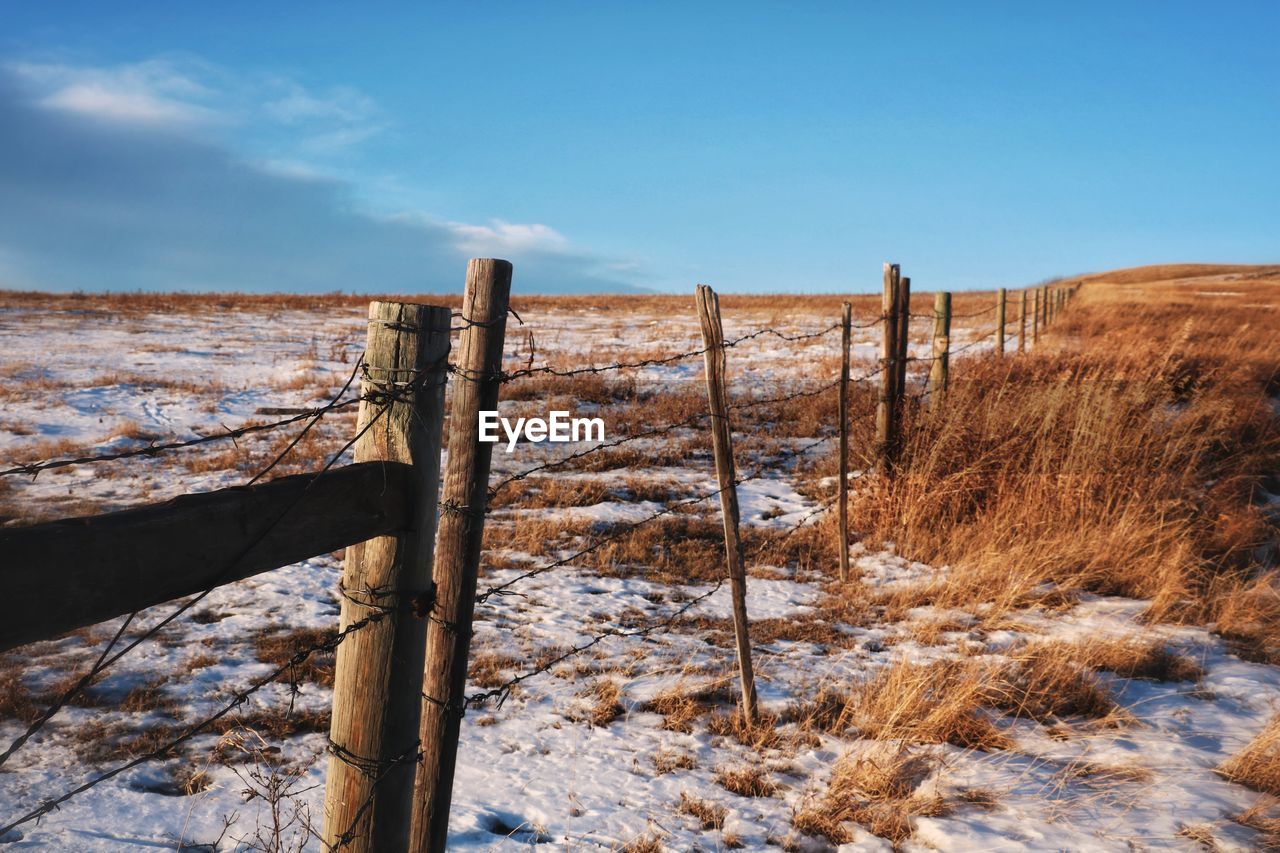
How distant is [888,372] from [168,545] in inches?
250

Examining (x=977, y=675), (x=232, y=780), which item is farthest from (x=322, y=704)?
(x=977, y=675)

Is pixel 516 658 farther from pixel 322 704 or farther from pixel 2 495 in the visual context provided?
pixel 2 495

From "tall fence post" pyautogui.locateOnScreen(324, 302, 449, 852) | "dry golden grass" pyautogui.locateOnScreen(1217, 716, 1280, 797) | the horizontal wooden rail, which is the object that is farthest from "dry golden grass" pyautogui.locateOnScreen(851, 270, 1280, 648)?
the horizontal wooden rail

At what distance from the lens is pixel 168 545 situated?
1.58 metres

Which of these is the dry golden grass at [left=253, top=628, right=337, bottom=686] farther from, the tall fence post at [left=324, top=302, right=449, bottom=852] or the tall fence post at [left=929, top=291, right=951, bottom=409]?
the tall fence post at [left=929, top=291, right=951, bottom=409]

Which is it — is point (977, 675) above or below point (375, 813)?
below

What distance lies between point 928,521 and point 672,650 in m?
3.07

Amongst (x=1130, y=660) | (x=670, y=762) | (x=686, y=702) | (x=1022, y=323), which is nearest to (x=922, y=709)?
(x=686, y=702)

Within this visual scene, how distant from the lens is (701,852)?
3207 mm

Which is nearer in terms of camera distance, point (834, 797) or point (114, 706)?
point (834, 797)

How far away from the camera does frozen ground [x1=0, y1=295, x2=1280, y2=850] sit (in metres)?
3.32

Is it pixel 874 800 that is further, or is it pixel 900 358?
pixel 900 358

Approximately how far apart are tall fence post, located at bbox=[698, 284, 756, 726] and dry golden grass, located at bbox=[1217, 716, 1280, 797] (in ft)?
7.01

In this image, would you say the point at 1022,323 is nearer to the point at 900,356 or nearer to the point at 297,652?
the point at 900,356
